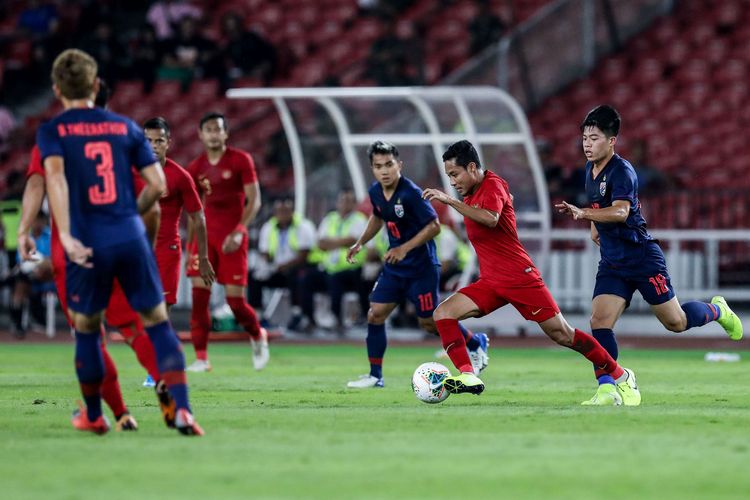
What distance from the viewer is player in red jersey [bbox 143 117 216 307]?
10531 millimetres

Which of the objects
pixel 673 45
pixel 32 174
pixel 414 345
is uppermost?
pixel 673 45

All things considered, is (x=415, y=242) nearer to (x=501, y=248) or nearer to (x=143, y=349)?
(x=501, y=248)

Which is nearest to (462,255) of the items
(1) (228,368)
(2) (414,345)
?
(2) (414,345)

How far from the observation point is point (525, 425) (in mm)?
8664

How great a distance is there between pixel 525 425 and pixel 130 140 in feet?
9.43

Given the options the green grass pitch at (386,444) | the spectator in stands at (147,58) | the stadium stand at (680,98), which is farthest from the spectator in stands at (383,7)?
the green grass pitch at (386,444)

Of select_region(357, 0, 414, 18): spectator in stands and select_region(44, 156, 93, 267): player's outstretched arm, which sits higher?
select_region(357, 0, 414, 18): spectator in stands

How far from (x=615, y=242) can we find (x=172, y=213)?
3.90 m

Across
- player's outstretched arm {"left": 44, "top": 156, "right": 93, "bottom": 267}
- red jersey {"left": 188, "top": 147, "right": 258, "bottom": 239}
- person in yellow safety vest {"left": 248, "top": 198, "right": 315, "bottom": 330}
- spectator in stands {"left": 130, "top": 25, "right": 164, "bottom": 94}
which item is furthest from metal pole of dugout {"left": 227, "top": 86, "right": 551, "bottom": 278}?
player's outstretched arm {"left": 44, "top": 156, "right": 93, "bottom": 267}

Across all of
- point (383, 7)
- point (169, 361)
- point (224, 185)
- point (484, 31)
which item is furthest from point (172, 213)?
point (383, 7)

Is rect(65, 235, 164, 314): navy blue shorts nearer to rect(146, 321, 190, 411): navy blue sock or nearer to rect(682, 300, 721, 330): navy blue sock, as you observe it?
rect(146, 321, 190, 411): navy blue sock

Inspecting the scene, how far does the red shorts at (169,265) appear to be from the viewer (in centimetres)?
1238

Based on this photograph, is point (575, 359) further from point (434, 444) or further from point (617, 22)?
point (617, 22)

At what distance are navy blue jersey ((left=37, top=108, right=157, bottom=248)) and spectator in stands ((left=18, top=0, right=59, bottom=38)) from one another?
68.9 feet
